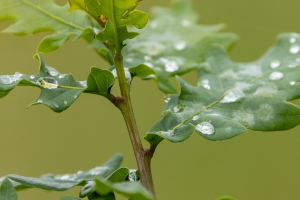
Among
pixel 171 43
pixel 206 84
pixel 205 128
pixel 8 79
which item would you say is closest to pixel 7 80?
pixel 8 79

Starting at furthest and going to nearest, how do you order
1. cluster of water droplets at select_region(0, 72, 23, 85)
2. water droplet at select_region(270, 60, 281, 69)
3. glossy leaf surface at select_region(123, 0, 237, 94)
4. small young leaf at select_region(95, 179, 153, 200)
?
glossy leaf surface at select_region(123, 0, 237, 94) < water droplet at select_region(270, 60, 281, 69) < cluster of water droplets at select_region(0, 72, 23, 85) < small young leaf at select_region(95, 179, 153, 200)

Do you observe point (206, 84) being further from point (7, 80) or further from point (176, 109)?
point (7, 80)

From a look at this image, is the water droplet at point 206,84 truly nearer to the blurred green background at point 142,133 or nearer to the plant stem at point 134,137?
the plant stem at point 134,137

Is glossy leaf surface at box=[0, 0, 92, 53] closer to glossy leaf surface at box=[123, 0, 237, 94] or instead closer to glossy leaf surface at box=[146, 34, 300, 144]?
glossy leaf surface at box=[123, 0, 237, 94]

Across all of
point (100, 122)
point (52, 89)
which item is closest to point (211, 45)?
point (52, 89)

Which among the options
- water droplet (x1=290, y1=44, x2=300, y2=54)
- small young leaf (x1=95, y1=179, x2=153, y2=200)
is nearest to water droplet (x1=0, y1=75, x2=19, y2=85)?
small young leaf (x1=95, y1=179, x2=153, y2=200)
